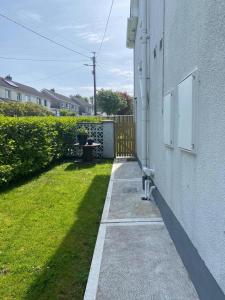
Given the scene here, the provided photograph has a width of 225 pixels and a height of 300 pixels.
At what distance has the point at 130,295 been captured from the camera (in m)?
2.85

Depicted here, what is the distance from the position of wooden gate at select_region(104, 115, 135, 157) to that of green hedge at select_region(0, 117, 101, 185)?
263 cm

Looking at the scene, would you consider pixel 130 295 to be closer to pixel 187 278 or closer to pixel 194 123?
pixel 187 278

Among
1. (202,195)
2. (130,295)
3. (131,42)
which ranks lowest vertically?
(130,295)

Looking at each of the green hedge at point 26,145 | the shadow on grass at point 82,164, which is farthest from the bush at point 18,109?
the green hedge at point 26,145

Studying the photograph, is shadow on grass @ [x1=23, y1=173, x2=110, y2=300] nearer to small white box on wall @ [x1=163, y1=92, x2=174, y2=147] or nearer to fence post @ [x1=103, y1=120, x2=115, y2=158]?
small white box on wall @ [x1=163, y1=92, x2=174, y2=147]

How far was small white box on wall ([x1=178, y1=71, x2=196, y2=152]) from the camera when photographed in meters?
2.77

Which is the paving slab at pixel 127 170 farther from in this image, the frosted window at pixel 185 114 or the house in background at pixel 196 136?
the frosted window at pixel 185 114

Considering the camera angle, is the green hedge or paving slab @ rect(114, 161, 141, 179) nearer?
Answer: the green hedge

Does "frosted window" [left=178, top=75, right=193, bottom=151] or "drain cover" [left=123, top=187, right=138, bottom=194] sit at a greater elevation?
"frosted window" [left=178, top=75, right=193, bottom=151]

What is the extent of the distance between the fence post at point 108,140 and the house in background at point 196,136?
7.91 metres

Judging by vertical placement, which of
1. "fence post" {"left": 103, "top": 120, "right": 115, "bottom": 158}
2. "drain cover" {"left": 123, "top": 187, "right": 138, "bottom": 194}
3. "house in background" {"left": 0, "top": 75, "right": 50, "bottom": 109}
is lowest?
"drain cover" {"left": 123, "top": 187, "right": 138, "bottom": 194}

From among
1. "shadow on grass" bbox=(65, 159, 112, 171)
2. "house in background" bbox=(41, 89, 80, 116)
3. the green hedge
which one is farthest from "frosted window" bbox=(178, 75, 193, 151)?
"house in background" bbox=(41, 89, 80, 116)

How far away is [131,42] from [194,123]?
10.8 meters

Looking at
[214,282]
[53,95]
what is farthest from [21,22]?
[53,95]
